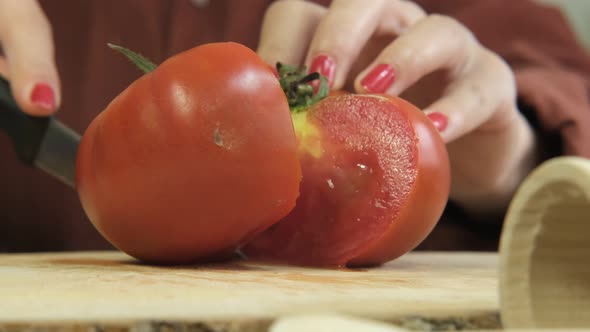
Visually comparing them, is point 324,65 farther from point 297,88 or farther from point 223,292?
point 223,292

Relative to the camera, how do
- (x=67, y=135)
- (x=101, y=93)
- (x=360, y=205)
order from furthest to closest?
(x=101, y=93) → (x=67, y=135) → (x=360, y=205)

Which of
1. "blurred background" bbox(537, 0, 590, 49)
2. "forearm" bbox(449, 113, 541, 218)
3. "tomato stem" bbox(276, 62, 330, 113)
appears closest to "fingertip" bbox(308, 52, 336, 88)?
"tomato stem" bbox(276, 62, 330, 113)

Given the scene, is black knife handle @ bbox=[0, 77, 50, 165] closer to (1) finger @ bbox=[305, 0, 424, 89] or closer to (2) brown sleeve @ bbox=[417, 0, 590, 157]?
(1) finger @ bbox=[305, 0, 424, 89]

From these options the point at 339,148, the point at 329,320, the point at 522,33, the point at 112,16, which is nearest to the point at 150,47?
the point at 112,16

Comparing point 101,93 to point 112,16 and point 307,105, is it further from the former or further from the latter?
point 307,105

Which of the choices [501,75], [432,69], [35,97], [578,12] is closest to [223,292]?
[35,97]

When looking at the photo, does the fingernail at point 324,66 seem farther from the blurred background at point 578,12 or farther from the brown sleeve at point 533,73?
the blurred background at point 578,12
